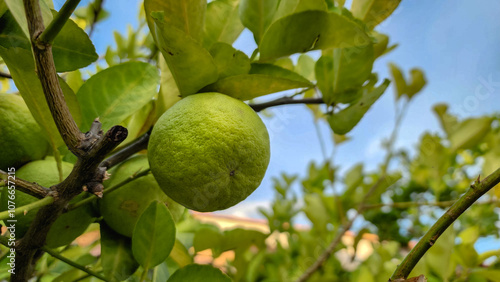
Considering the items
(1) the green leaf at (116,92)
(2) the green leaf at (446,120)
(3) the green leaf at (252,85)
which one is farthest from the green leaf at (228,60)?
(2) the green leaf at (446,120)

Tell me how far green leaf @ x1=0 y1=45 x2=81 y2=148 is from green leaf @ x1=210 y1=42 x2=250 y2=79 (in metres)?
0.19

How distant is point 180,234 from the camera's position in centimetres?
83

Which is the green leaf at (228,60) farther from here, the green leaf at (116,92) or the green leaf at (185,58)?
the green leaf at (116,92)

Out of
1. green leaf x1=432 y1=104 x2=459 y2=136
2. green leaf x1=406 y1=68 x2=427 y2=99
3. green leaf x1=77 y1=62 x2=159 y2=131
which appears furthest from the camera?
green leaf x1=432 y1=104 x2=459 y2=136

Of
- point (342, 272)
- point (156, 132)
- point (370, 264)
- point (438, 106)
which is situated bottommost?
Answer: point (342, 272)

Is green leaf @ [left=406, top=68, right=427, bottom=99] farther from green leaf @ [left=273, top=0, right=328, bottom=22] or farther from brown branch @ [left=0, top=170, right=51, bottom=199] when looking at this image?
brown branch @ [left=0, top=170, right=51, bottom=199]

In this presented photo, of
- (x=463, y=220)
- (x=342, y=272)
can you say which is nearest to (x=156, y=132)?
(x=342, y=272)

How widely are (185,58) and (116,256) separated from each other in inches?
11.7

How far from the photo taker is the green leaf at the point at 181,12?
0.45 metres

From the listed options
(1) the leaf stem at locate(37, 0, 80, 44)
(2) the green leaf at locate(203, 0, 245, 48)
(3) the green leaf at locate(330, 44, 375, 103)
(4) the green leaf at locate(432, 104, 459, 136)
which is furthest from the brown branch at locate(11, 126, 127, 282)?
(4) the green leaf at locate(432, 104, 459, 136)

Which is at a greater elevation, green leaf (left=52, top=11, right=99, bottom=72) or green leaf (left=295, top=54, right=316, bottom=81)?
green leaf (left=52, top=11, right=99, bottom=72)

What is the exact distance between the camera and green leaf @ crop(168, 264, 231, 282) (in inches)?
18.4

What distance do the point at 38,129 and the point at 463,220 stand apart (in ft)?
4.95

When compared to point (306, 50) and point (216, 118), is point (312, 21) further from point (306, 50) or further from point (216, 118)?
point (216, 118)
